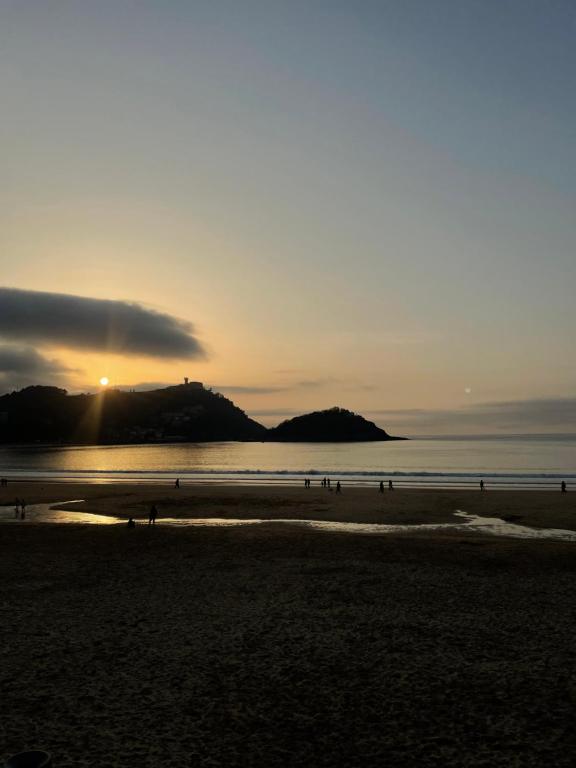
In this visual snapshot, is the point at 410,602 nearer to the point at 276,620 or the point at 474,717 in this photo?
the point at 276,620

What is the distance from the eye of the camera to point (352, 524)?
1475 inches

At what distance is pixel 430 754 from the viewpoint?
8492 millimetres

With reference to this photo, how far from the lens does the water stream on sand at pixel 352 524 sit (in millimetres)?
33875

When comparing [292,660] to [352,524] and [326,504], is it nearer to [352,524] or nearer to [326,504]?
[352,524]

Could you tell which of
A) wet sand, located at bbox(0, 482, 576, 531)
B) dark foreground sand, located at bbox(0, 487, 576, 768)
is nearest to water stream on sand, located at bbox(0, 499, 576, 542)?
wet sand, located at bbox(0, 482, 576, 531)

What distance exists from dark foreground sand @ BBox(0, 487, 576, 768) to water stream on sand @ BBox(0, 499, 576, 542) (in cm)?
1086

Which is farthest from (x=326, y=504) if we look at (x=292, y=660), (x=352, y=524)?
(x=292, y=660)

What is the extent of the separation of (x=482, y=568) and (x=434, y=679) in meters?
10.9

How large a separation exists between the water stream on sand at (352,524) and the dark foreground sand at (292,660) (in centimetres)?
1086

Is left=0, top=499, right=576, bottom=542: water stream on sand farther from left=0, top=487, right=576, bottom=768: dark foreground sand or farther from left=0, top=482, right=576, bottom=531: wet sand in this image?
left=0, top=487, right=576, bottom=768: dark foreground sand

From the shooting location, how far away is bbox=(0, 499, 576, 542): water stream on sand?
1334 inches

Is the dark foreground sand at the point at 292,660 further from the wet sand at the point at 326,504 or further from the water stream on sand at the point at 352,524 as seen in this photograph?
the wet sand at the point at 326,504

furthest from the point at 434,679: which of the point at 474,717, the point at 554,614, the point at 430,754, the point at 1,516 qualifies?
the point at 1,516

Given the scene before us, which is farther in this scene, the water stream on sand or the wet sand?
the wet sand
